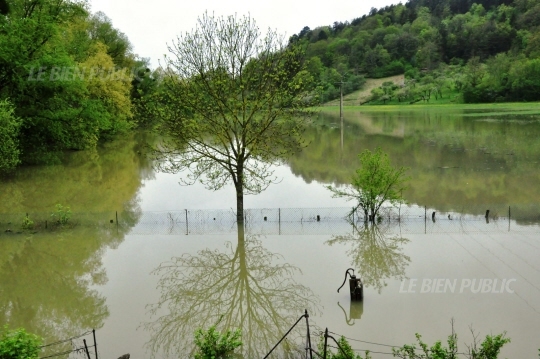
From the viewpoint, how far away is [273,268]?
16500mm

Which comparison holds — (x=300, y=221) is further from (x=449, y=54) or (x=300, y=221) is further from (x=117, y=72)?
(x=449, y=54)

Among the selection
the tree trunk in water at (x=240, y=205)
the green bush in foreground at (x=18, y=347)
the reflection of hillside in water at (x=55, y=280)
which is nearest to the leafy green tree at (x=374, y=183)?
the tree trunk in water at (x=240, y=205)

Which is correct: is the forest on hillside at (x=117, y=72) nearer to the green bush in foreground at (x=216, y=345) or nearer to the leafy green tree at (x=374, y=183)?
the leafy green tree at (x=374, y=183)

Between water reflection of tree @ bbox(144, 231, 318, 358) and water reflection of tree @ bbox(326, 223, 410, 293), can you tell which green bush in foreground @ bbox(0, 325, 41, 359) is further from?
water reflection of tree @ bbox(326, 223, 410, 293)

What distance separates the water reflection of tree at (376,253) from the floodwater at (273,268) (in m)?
0.07

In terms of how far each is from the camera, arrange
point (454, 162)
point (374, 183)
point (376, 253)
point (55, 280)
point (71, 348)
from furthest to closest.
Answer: point (454, 162) → point (374, 183) → point (376, 253) → point (55, 280) → point (71, 348)

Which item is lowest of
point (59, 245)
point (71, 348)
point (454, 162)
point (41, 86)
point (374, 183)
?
point (71, 348)

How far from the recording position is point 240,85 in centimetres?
2184

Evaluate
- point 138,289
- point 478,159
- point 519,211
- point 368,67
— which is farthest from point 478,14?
point 138,289

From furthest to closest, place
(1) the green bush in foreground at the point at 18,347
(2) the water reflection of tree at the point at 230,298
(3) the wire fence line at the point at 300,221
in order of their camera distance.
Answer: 1. (3) the wire fence line at the point at 300,221
2. (2) the water reflection of tree at the point at 230,298
3. (1) the green bush in foreground at the point at 18,347

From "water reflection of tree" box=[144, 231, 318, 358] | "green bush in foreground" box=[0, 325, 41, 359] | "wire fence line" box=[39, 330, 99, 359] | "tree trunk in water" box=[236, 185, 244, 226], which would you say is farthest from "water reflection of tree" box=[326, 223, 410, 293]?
"green bush in foreground" box=[0, 325, 41, 359]

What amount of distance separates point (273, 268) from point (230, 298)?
2.59 meters

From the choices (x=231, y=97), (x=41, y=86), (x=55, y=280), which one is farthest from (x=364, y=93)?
(x=55, y=280)

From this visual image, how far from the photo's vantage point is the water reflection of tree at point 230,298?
1203cm
